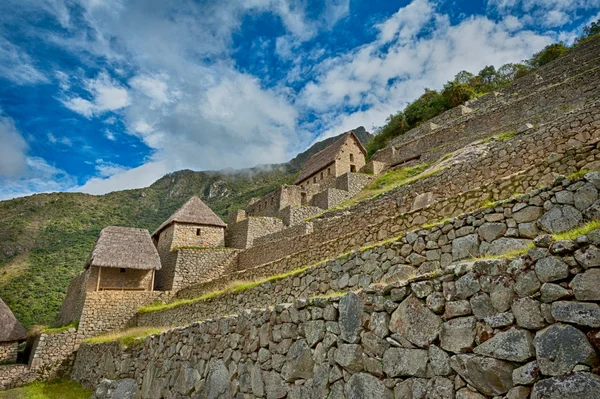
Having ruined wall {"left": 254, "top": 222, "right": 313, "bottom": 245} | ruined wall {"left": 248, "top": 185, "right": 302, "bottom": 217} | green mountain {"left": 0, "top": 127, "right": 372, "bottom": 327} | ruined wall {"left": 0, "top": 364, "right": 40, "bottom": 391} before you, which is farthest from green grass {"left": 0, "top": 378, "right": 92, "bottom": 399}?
ruined wall {"left": 248, "top": 185, "right": 302, "bottom": 217}

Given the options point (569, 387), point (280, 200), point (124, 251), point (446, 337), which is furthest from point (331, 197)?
point (569, 387)

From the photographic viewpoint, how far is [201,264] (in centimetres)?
2098

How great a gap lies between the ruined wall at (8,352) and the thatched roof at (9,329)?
33 centimetres

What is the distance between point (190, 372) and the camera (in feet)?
22.8

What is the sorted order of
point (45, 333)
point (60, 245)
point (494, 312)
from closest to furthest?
1. point (494, 312)
2. point (45, 333)
3. point (60, 245)

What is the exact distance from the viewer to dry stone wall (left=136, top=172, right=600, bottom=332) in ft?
A: 15.4

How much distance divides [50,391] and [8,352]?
5.64 m

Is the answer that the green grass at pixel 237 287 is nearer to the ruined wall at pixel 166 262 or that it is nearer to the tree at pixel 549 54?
the ruined wall at pixel 166 262

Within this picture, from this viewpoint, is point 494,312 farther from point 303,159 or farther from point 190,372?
point 303,159

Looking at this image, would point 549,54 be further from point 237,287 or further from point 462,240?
point 462,240

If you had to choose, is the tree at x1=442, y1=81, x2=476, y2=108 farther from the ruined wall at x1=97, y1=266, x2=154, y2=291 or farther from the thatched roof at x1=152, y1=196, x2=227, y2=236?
the ruined wall at x1=97, y1=266, x2=154, y2=291

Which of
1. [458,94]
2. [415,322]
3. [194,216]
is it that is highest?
[458,94]

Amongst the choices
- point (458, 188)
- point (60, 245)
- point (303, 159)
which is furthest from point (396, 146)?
point (303, 159)

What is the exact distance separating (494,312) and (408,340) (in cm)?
88
